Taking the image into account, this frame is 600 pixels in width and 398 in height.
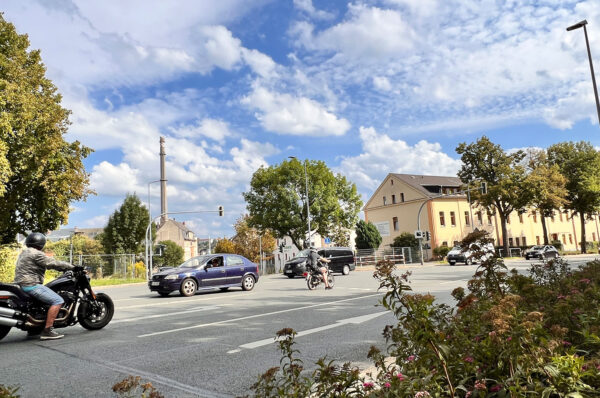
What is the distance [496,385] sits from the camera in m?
2.62

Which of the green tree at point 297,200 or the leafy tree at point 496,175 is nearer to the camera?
the leafy tree at point 496,175

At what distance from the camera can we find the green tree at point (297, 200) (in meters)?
54.2

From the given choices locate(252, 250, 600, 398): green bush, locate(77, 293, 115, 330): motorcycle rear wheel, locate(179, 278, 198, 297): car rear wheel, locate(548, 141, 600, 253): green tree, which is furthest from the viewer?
locate(548, 141, 600, 253): green tree

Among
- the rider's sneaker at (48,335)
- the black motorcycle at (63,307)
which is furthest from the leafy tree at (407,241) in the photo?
the rider's sneaker at (48,335)

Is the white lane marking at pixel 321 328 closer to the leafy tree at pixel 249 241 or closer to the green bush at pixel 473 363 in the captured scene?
the green bush at pixel 473 363

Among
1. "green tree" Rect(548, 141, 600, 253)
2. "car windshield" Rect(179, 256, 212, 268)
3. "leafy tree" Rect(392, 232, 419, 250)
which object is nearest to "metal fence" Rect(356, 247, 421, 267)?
"leafy tree" Rect(392, 232, 419, 250)

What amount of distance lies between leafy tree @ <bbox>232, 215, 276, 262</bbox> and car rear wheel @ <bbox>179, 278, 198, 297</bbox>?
5241cm

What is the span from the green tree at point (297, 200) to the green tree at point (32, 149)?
29216 mm

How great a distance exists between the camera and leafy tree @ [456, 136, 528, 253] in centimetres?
4606

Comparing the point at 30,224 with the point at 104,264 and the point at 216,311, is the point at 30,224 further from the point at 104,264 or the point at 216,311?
the point at 216,311

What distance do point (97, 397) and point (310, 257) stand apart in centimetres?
1334

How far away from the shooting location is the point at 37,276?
7.70m

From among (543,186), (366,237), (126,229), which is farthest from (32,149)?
(543,186)

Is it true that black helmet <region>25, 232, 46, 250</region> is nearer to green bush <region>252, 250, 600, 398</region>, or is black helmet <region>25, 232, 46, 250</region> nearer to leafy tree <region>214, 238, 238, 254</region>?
green bush <region>252, 250, 600, 398</region>
